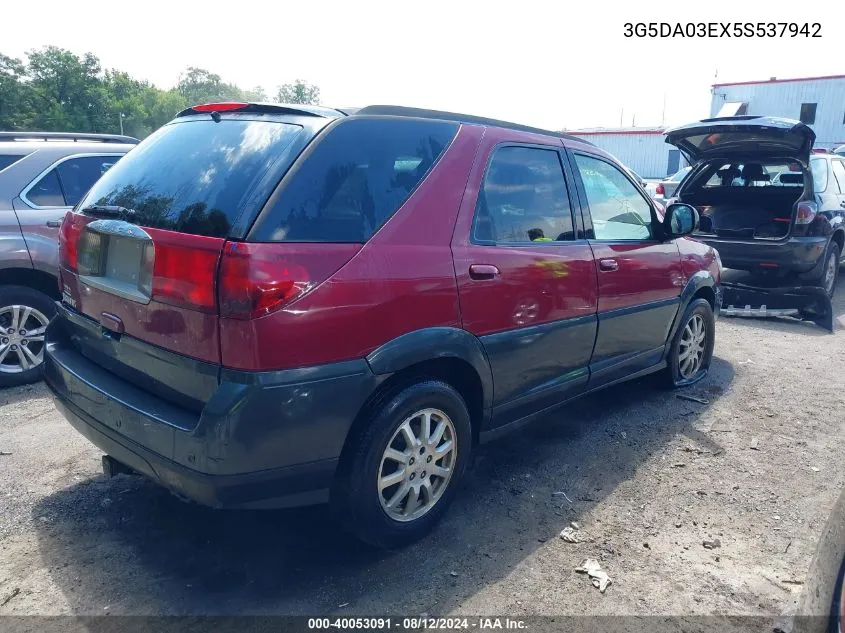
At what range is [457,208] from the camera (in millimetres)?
2764

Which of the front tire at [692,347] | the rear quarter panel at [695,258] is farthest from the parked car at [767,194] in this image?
the front tire at [692,347]

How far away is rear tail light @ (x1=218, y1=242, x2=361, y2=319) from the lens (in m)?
2.08

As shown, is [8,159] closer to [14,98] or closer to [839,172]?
[839,172]

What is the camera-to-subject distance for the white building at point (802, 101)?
27.8 metres

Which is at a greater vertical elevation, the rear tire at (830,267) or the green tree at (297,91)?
the green tree at (297,91)

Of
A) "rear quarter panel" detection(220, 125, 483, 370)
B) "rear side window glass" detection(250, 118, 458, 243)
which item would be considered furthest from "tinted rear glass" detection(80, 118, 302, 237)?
"rear quarter panel" detection(220, 125, 483, 370)

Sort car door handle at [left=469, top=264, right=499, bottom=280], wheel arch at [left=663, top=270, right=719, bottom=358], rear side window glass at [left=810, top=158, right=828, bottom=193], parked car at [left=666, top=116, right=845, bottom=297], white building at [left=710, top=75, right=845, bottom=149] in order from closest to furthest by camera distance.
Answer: car door handle at [left=469, top=264, right=499, bottom=280] < wheel arch at [left=663, top=270, right=719, bottom=358] < parked car at [left=666, top=116, right=845, bottom=297] < rear side window glass at [left=810, top=158, right=828, bottom=193] < white building at [left=710, top=75, right=845, bottom=149]

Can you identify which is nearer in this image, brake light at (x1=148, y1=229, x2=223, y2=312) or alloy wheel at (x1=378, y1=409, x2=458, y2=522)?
brake light at (x1=148, y1=229, x2=223, y2=312)

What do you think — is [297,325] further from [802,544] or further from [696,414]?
[696,414]

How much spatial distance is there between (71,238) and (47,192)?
242 cm

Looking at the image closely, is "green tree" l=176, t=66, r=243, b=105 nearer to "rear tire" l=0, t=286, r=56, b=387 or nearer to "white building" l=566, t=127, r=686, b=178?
"white building" l=566, t=127, r=686, b=178

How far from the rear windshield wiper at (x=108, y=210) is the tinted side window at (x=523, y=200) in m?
1.51

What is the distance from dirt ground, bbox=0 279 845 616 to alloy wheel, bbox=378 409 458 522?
8.4 inches

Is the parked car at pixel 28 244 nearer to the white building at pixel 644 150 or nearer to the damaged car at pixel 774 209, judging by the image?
the damaged car at pixel 774 209
